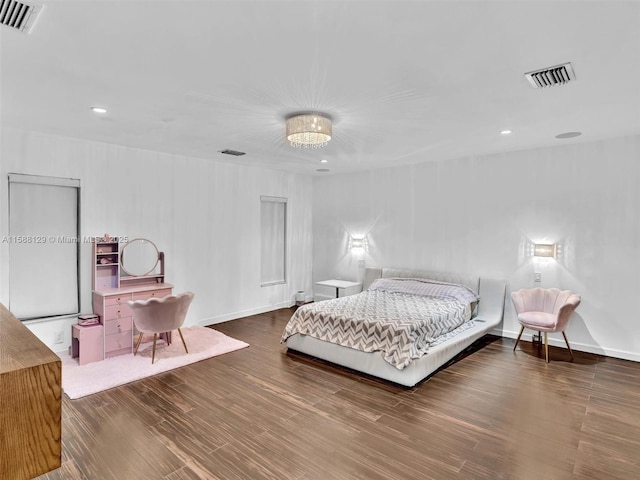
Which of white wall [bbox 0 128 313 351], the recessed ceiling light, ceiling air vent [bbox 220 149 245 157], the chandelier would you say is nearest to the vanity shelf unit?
white wall [bbox 0 128 313 351]

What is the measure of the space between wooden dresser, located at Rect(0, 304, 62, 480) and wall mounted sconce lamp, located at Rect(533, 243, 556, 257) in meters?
5.18

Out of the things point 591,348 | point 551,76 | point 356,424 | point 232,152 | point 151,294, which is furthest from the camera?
point 232,152

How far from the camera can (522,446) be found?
2580 millimetres

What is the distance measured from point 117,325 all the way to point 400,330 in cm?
325

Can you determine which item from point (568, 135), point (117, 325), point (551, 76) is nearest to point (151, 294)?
point (117, 325)

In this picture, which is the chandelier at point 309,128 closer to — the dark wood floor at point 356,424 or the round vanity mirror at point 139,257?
the dark wood floor at point 356,424

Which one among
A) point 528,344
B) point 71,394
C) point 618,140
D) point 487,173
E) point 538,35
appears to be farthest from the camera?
point 487,173

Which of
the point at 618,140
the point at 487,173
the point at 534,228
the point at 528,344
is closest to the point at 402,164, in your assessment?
the point at 487,173

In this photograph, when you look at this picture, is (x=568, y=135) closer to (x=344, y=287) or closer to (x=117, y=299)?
(x=344, y=287)

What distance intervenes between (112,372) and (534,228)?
5366 millimetres

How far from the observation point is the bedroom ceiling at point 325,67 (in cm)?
187

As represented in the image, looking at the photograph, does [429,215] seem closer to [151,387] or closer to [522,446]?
[522,446]

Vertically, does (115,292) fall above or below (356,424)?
above

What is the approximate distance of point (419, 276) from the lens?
583cm
